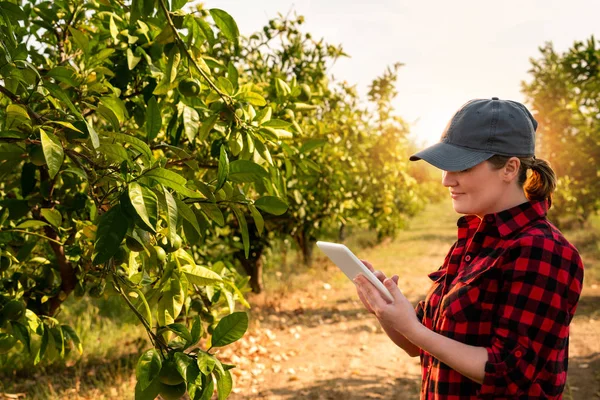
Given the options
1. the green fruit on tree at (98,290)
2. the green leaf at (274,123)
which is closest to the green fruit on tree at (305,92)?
the green leaf at (274,123)

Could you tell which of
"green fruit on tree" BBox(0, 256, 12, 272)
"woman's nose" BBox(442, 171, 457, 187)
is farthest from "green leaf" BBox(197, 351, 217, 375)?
"green fruit on tree" BBox(0, 256, 12, 272)

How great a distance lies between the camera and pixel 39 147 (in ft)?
5.74

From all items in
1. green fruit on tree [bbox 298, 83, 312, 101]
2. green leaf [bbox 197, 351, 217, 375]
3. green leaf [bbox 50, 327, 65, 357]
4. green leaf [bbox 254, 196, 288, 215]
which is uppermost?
green fruit on tree [bbox 298, 83, 312, 101]

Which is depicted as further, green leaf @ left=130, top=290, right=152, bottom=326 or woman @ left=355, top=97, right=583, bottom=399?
green leaf @ left=130, top=290, right=152, bottom=326

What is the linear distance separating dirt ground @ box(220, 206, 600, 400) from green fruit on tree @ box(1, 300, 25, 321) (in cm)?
279

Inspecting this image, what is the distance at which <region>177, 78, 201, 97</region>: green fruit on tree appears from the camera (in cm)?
232

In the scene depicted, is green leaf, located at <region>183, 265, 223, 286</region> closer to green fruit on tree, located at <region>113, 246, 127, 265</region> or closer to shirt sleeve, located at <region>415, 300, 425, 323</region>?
green fruit on tree, located at <region>113, 246, 127, 265</region>

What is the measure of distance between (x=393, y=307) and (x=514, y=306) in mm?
318

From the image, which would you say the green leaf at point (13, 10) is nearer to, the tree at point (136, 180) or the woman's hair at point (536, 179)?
the tree at point (136, 180)

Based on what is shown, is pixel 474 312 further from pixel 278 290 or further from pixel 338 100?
pixel 278 290

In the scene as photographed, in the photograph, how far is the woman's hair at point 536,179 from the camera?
1714 mm

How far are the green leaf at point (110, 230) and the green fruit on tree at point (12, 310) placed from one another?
1.10 metres

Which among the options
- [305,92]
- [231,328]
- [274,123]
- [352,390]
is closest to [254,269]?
[352,390]

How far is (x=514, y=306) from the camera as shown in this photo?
5.05ft
